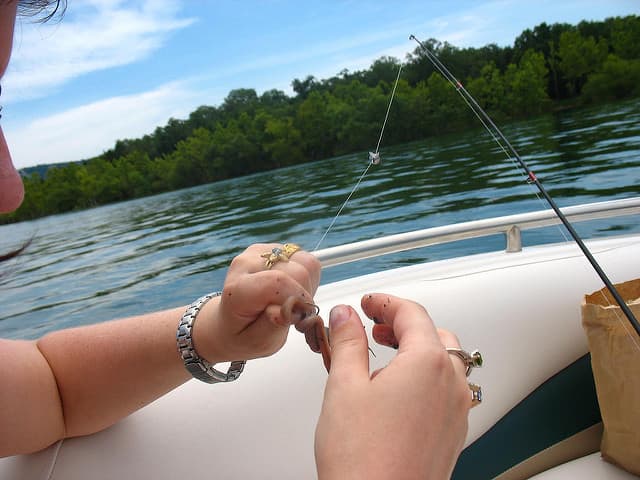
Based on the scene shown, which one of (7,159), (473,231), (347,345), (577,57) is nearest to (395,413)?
(347,345)

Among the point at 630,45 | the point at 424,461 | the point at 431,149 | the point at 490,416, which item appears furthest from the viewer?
the point at 630,45

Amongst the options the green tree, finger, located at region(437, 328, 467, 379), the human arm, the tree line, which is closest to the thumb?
finger, located at region(437, 328, 467, 379)

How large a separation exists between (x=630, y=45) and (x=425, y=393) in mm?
19606

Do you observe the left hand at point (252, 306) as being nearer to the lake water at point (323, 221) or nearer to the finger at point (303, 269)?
the finger at point (303, 269)

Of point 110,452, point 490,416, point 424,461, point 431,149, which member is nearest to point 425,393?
point 424,461

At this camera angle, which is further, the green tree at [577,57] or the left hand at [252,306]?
the green tree at [577,57]

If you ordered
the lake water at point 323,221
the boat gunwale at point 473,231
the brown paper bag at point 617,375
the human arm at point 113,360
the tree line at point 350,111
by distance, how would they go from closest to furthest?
the human arm at point 113,360 < the brown paper bag at point 617,375 < the boat gunwale at point 473,231 < the lake water at point 323,221 < the tree line at point 350,111

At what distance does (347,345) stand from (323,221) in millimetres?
5820

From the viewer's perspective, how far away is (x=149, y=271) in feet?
19.9

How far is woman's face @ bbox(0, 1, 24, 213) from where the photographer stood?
835mm

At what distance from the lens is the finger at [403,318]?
60cm

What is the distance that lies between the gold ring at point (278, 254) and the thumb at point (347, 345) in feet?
1.11

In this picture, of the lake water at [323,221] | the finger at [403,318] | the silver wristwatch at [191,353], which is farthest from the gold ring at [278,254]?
the lake water at [323,221]

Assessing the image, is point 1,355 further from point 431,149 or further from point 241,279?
point 431,149
